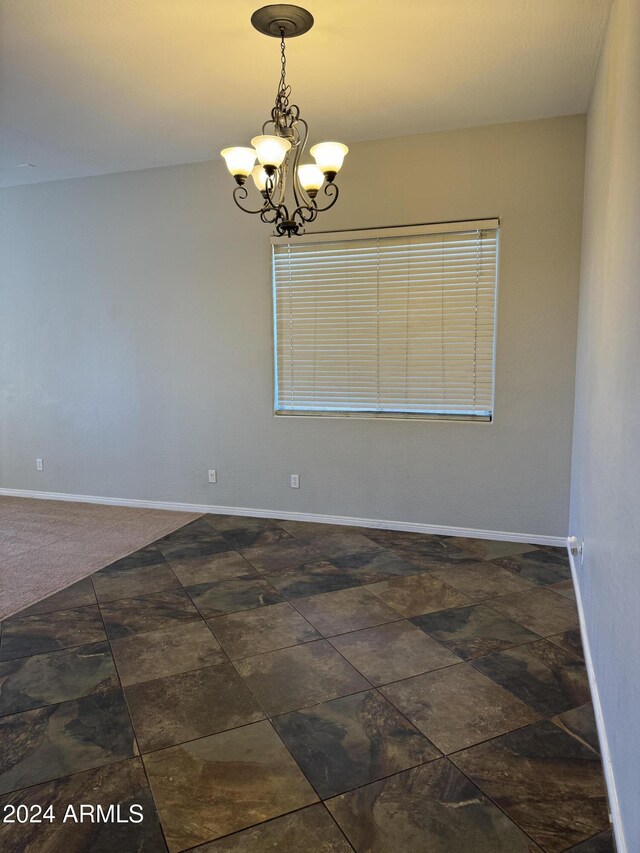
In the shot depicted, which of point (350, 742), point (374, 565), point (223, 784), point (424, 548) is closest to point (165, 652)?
point (223, 784)

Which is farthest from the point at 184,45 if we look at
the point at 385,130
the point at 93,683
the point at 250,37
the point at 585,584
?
the point at 585,584

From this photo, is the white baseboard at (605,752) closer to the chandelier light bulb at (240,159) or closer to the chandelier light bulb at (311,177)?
the chandelier light bulb at (311,177)

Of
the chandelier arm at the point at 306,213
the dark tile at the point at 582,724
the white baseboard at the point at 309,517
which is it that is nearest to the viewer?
the dark tile at the point at 582,724

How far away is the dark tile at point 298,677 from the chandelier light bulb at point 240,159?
2.18 m

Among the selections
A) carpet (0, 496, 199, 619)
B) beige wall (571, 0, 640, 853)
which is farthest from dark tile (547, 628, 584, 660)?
carpet (0, 496, 199, 619)

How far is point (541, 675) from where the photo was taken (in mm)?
2336

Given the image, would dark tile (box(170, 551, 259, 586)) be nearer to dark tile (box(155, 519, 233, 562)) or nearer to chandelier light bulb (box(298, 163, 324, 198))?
dark tile (box(155, 519, 233, 562))

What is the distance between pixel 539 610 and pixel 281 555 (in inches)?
64.5

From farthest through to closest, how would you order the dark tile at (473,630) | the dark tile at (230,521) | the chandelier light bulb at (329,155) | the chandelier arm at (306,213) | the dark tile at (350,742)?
the dark tile at (230,521) < the chandelier arm at (306,213) < the dark tile at (473,630) < the chandelier light bulb at (329,155) < the dark tile at (350,742)

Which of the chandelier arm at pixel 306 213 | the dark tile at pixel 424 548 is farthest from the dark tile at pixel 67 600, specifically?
the chandelier arm at pixel 306 213

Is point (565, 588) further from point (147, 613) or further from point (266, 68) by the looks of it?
point (266, 68)

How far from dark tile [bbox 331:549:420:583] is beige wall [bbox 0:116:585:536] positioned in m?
0.58

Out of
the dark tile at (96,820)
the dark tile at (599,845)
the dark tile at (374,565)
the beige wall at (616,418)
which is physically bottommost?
the dark tile at (96,820)

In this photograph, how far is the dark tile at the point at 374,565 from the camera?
3.43m
